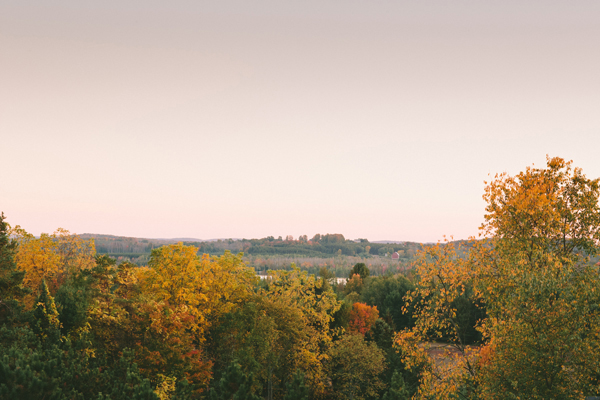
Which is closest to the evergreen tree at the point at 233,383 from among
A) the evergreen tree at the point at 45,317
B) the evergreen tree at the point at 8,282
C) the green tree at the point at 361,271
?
the evergreen tree at the point at 45,317

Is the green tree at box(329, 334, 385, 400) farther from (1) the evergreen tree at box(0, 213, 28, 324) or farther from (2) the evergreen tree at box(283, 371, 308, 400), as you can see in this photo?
(1) the evergreen tree at box(0, 213, 28, 324)

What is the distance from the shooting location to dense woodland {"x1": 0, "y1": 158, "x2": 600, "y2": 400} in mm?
11648

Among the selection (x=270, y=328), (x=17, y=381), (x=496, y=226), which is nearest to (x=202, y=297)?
(x=270, y=328)

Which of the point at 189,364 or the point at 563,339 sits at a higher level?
the point at 563,339

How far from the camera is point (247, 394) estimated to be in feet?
61.8

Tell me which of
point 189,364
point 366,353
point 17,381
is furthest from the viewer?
point 366,353

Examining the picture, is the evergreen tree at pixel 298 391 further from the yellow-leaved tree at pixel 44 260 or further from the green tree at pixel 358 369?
the yellow-leaved tree at pixel 44 260

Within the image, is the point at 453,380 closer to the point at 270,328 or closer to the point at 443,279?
the point at 443,279

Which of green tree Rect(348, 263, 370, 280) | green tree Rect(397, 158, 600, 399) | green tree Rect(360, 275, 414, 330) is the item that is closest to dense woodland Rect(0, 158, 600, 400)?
green tree Rect(397, 158, 600, 399)

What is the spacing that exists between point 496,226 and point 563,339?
4.85 metres

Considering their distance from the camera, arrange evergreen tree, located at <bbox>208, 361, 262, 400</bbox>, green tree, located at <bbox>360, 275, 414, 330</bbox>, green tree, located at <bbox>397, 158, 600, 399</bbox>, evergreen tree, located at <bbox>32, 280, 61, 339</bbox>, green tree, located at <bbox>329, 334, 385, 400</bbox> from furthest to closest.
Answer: green tree, located at <bbox>360, 275, 414, 330</bbox> → green tree, located at <bbox>329, 334, 385, 400</bbox> → evergreen tree, located at <bbox>32, 280, 61, 339</bbox> → evergreen tree, located at <bbox>208, 361, 262, 400</bbox> → green tree, located at <bbox>397, 158, 600, 399</bbox>

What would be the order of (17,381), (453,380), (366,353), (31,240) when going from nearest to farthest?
(453,380), (17,381), (366,353), (31,240)

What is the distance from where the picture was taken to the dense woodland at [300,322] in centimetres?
1165

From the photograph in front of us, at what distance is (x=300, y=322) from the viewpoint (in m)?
28.2
